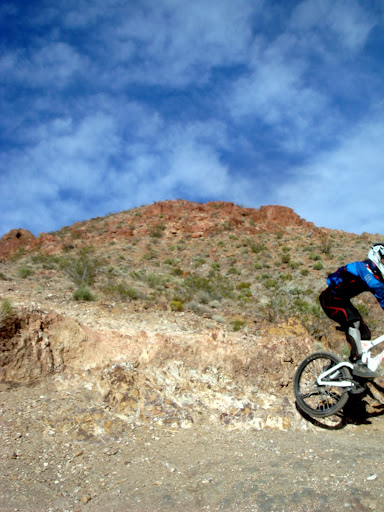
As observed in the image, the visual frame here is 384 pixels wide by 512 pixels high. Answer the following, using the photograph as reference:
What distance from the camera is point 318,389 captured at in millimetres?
5855

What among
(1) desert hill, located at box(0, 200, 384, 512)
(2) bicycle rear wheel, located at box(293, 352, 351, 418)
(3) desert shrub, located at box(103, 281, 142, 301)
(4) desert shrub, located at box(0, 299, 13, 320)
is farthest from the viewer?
(3) desert shrub, located at box(103, 281, 142, 301)

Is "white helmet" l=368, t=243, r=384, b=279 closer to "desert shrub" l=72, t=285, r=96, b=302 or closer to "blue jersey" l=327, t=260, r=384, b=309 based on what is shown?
"blue jersey" l=327, t=260, r=384, b=309

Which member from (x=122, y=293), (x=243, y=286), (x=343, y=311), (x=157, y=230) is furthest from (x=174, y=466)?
(x=157, y=230)

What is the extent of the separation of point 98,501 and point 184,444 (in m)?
1.60

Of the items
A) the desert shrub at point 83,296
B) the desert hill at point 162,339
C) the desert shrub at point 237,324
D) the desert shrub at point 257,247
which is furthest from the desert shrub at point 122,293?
the desert shrub at point 257,247

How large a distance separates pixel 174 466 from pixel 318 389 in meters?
2.47

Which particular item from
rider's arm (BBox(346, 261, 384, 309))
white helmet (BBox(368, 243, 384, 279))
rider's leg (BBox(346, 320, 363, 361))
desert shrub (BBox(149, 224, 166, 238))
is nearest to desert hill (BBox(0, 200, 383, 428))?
rider's leg (BBox(346, 320, 363, 361))

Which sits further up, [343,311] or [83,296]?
[83,296]

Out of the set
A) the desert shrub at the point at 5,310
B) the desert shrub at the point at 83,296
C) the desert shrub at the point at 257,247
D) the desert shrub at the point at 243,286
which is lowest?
the desert shrub at the point at 5,310

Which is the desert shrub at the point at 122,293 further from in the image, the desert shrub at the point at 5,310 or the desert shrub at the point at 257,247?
the desert shrub at the point at 257,247

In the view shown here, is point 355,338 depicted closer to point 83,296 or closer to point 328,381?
point 328,381

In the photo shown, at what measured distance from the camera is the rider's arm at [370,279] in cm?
516

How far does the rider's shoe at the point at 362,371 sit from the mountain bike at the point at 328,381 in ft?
0.18

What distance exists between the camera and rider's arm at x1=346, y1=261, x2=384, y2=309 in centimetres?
516
